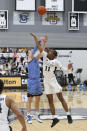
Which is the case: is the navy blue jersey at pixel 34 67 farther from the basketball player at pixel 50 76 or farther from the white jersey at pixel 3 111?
the white jersey at pixel 3 111

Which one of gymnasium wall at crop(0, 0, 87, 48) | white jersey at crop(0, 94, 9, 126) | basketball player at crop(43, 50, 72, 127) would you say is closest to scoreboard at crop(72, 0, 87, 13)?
gymnasium wall at crop(0, 0, 87, 48)

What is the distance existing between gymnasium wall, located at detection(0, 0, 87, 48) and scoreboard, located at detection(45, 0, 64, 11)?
373 mm

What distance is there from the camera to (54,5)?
2734 cm

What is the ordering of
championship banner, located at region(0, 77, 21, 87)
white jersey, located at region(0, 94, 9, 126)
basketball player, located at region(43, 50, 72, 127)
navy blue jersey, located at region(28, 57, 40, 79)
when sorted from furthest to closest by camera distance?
championship banner, located at region(0, 77, 21, 87) → navy blue jersey, located at region(28, 57, 40, 79) → basketball player, located at region(43, 50, 72, 127) → white jersey, located at region(0, 94, 9, 126)

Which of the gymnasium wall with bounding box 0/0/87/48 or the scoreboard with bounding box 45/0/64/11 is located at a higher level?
the scoreboard with bounding box 45/0/64/11

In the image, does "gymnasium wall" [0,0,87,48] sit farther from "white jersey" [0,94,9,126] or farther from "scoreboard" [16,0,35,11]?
"white jersey" [0,94,9,126]

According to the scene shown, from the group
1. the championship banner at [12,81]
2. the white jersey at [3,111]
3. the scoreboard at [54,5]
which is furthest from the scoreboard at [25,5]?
the white jersey at [3,111]

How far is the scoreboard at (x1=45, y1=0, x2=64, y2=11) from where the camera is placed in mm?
27263

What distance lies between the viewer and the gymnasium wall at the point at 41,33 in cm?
2741

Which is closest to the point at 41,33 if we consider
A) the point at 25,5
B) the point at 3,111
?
the point at 25,5

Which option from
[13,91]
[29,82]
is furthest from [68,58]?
[29,82]

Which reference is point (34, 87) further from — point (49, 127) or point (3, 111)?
point (3, 111)

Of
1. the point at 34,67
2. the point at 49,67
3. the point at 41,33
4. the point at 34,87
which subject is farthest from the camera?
the point at 41,33

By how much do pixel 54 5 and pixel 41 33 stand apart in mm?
2370
